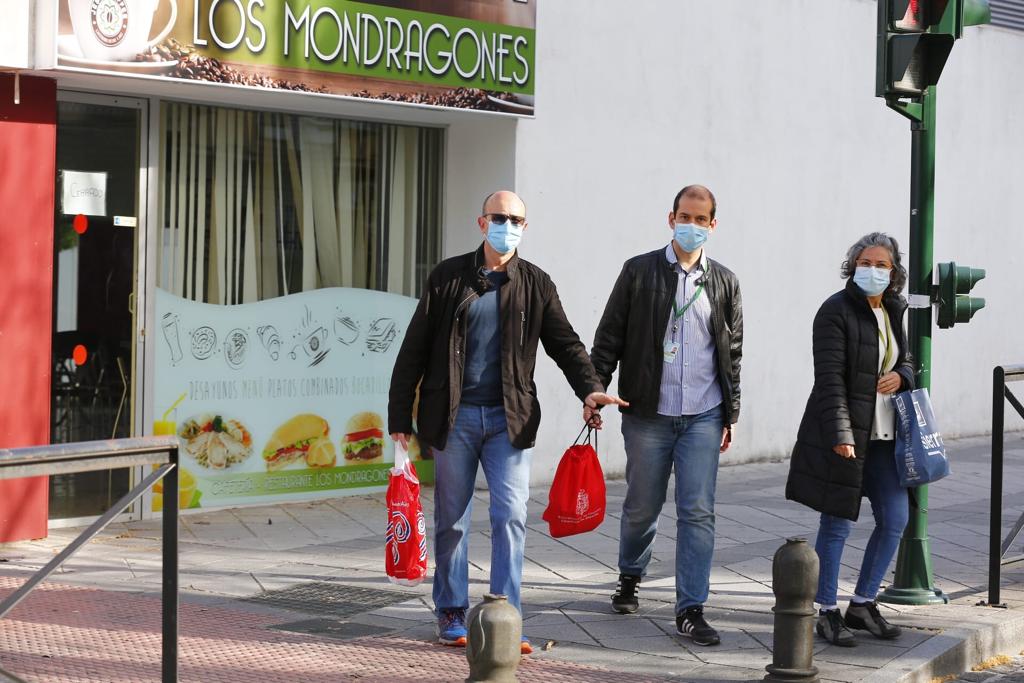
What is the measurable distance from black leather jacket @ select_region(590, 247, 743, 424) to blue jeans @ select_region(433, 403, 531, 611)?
2.27 feet

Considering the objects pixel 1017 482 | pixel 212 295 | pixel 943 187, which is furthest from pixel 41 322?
pixel 943 187

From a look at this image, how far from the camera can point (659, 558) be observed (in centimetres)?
853

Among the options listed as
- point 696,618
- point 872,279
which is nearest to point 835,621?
point 696,618

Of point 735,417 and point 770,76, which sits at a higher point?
point 770,76

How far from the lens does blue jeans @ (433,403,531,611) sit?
628 cm

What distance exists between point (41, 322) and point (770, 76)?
23.9 ft

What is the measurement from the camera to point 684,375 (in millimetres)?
6621

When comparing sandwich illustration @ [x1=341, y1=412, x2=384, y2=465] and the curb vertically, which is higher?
sandwich illustration @ [x1=341, y1=412, x2=384, y2=465]

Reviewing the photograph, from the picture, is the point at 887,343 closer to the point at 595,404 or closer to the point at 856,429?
the point at 856,429

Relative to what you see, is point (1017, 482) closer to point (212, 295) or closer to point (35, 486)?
point (212, 295)

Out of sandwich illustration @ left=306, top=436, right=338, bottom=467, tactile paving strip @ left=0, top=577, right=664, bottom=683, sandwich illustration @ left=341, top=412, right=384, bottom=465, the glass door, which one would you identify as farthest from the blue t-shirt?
sandwich illustration @ left=341, top=412, right=384, bottom=465

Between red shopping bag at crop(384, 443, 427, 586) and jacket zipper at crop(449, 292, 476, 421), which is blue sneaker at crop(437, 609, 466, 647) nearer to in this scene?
red shopping bag at crop(384, 443, 427, 586)

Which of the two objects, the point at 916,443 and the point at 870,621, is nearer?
the point at 916,443

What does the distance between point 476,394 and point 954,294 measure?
→ 270cm
